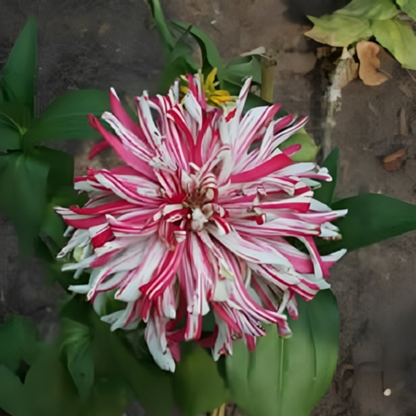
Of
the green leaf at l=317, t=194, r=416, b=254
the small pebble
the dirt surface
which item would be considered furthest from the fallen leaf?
the small pebble

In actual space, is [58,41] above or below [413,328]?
above

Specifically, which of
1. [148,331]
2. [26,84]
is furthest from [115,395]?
[26,84]

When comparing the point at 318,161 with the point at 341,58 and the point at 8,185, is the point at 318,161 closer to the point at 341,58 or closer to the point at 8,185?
the point at 341,58

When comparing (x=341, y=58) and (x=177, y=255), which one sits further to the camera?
(x=341, y=58)

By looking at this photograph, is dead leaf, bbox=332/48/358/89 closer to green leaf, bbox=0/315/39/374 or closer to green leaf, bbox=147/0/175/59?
green leaf, bbox=147/0/175/59

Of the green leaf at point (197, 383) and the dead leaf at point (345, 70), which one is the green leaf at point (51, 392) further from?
the dead leaf at point (345, 70)

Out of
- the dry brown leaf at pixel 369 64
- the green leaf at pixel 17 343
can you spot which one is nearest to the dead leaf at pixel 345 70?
the dry brown leaf at pixel 369 64

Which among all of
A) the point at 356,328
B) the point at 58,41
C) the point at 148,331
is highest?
the point at 58,41
